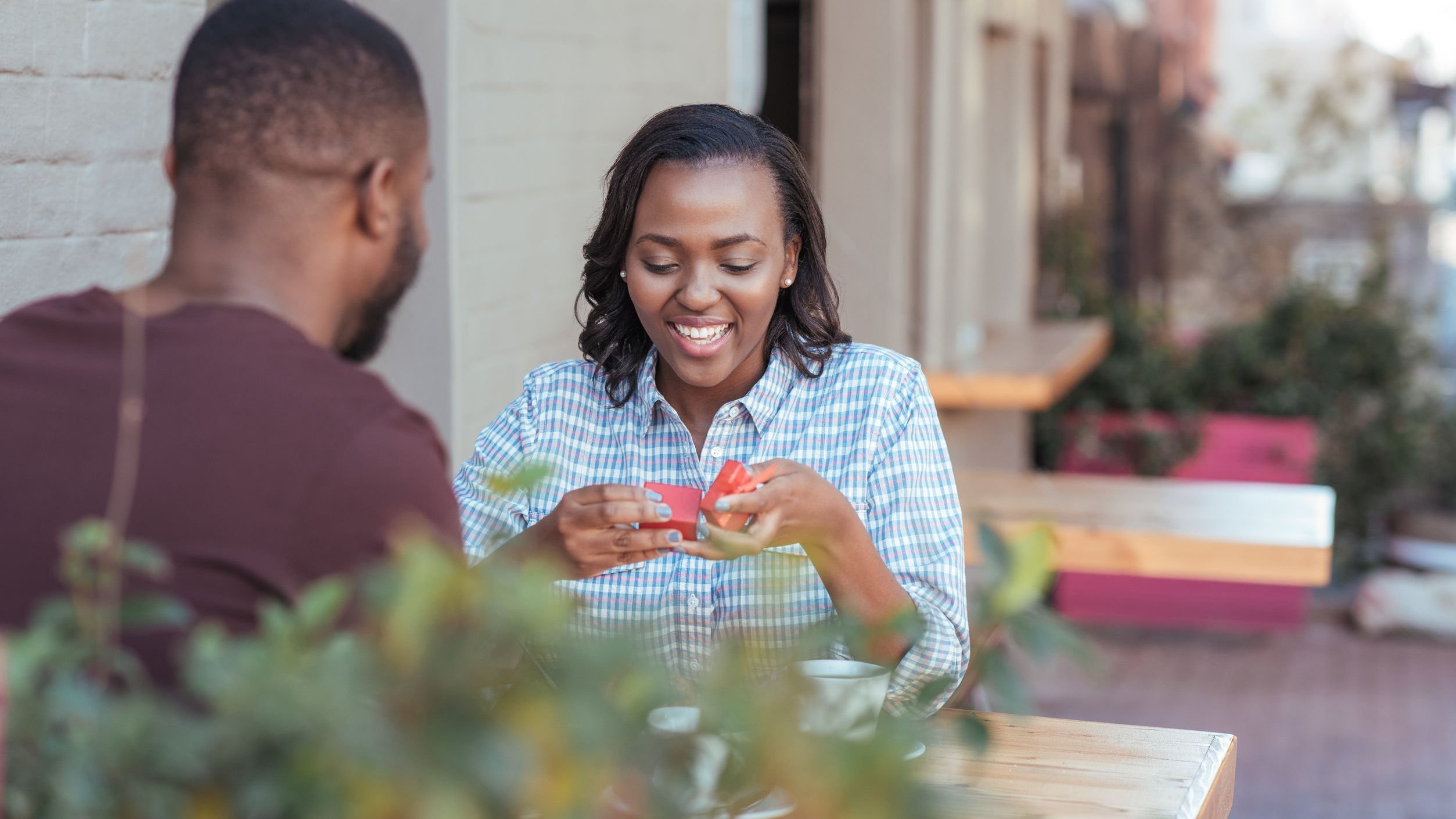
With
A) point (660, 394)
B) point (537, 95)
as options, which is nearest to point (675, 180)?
point (660, 394)

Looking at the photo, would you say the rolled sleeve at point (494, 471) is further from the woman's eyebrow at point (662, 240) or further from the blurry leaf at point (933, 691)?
the blurry leaf at point (933, 691)

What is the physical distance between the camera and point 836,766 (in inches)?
31.3

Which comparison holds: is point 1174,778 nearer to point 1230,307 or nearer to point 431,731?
point 431,731

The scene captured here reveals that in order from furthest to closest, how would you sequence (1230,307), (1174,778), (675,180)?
1. (1230,307)
2. (675,180)
3. (1174,778)

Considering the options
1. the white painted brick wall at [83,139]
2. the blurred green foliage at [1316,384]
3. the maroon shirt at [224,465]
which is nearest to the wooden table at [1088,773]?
the maroon shirt at [224,465]

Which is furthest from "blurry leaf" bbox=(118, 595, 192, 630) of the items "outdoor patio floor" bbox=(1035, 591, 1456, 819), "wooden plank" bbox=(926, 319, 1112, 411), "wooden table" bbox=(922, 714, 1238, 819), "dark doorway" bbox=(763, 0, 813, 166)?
"dark doorway" bbox=(763, 0, 813, 166)

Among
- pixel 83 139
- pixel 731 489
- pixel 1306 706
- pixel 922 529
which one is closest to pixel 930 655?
pixel 922 529

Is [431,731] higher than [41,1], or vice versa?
[41,1]

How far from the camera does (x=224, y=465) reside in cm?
121

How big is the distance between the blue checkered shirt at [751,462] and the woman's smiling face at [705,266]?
0.09 meters

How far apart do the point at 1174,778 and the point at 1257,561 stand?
314cm

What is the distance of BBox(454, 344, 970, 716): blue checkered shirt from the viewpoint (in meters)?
2.14

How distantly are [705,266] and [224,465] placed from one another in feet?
3.66

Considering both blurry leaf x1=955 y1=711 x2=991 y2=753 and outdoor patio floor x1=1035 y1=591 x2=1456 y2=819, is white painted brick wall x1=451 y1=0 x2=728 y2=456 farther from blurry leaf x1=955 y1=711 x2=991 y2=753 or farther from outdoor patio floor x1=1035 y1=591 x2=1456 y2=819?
outdoor patio floor x1=1035 y1=591 x2=1456 y2=819
